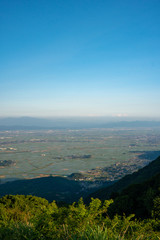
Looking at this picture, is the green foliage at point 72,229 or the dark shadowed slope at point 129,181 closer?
the green foliage at point 72,229

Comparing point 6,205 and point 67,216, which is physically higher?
point 67,216

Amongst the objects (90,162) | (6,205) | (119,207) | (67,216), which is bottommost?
(90,162)

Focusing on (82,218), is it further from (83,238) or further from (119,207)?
(119,207)

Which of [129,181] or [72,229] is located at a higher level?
[72,229]

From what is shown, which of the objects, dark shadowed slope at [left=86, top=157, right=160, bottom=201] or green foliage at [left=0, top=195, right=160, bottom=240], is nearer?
green foliage at [left=0, top=195, right=160, bottom=240]

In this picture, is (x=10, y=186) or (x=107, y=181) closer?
(x=10, y=186)

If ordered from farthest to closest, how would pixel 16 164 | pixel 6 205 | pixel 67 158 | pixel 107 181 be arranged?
pixel 67 158
pixel 16 164
pixel 107 181
pixel 6 205

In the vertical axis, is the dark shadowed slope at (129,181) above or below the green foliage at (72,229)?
below

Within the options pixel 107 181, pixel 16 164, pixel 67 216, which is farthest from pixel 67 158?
pixel 67 216

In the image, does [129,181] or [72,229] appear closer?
[72,229]

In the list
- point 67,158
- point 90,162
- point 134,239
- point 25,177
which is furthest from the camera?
point 67,158

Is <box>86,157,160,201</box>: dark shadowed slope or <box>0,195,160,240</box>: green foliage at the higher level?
<box>0,195,160,240</box>: green foliage
